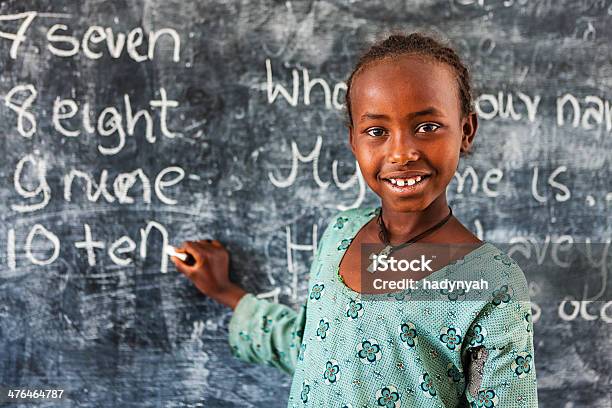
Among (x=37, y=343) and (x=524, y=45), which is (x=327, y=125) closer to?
(x=524, y=45)

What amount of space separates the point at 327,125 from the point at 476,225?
382mm

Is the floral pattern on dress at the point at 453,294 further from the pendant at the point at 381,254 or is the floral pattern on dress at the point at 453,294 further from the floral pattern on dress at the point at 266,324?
the floral pattern on dress at the point at 266,324

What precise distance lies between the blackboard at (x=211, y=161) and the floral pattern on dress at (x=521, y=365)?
583mm

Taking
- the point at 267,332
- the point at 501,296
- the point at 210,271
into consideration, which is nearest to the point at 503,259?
the point at 501,296

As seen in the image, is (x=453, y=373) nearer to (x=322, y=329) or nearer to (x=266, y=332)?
(x=322, y=329)

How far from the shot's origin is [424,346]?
0.88 m

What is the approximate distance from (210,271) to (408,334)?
0.55 metres

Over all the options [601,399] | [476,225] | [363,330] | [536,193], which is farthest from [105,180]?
[601,399]

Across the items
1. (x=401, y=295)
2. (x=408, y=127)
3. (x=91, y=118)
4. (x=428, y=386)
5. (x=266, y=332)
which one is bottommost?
(x=266, y=332)

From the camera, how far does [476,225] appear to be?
139cm

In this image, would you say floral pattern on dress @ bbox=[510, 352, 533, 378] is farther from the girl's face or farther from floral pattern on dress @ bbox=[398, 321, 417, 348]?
the girl's face

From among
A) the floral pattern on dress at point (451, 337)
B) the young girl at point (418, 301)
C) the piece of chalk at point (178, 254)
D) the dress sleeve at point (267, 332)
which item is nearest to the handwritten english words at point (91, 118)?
the piece of chalk at point (178, 254)

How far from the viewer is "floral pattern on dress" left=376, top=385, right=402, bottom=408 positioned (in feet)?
2.91

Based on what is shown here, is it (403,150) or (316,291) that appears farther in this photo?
(316,291)
